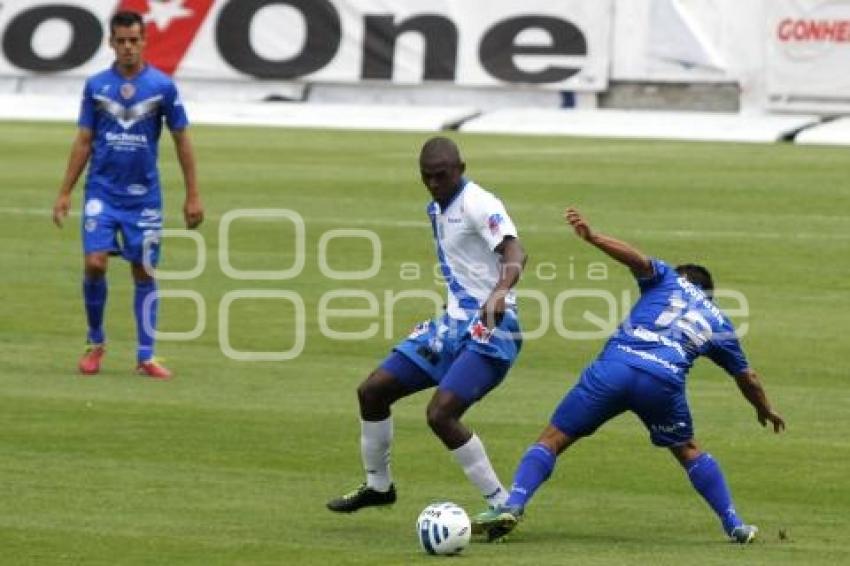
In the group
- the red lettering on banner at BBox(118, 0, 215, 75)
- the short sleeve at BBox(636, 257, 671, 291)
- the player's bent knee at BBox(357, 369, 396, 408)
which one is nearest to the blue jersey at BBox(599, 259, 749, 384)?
the short sleeve at BBox(636, 257, 671, 291)

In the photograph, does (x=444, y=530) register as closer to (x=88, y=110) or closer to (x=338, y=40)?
(x=88, y=110)

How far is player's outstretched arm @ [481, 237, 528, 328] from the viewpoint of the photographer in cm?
1080

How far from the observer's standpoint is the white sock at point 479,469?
11.0 meters

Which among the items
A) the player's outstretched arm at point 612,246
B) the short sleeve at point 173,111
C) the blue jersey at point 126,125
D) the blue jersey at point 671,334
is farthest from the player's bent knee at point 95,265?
the player's outstretched arm at point 612,246

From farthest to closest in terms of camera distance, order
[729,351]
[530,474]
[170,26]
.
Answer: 1. [170,26]
2. [729,351]
3. [530,474]

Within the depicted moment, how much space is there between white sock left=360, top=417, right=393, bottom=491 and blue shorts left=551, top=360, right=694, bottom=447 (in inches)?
36.3

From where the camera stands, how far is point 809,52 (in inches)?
1287

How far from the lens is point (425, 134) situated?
32438 millimetres

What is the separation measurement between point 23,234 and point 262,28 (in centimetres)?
1353

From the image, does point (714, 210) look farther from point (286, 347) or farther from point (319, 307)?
point (286, 347)

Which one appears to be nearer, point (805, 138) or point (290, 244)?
point (290, 244)

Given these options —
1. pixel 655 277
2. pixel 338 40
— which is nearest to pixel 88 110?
pixel 655 277

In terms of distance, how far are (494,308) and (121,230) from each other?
220 inches

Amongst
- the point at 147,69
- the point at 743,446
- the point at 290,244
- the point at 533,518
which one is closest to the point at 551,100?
the point at 290,244
